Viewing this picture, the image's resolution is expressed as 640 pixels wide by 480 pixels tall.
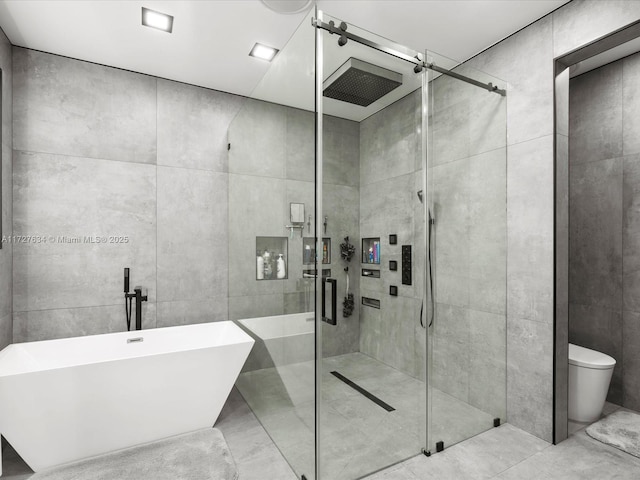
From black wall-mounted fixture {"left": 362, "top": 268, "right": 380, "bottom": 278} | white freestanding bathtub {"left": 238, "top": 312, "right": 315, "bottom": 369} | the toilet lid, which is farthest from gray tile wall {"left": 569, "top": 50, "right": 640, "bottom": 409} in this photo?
white freestanding bathtub {"left": 238, "top": 312, "right": 315, "bottom": 369}

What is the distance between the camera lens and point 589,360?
2512 mm

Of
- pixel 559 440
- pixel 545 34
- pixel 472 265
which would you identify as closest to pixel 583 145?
pixel 545 34

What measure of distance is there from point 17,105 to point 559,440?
15.7 ft

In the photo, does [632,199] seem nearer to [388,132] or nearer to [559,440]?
[559,440]

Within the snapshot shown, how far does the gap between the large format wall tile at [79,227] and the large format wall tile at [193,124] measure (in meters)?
0.33

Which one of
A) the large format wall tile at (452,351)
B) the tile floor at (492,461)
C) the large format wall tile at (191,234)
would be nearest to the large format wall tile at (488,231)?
the large format wall tile at (452,351)

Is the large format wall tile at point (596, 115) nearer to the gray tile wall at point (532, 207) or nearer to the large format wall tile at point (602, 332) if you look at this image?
the gray tile wall at point (532, 207)

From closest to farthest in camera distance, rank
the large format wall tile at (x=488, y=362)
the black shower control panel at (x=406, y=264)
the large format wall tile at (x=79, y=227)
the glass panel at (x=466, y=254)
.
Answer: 1. the black shower control panel at (x=406, y=264)
2. the glass panel at (x=466, y=254)
3. the large format wall tile at (x=488, y=362)
4. the large format wall tile at (x=79, y=227)

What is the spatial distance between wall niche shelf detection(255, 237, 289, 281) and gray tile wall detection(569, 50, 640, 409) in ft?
9.13

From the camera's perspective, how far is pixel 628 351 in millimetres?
2816

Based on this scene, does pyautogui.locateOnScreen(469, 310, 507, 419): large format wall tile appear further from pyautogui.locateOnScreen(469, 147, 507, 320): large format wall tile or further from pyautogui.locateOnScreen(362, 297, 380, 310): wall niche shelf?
pyautogui.locateOnScreen(362, 297, 380, 310): wall niche shelf

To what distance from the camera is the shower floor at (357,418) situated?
1.92 m

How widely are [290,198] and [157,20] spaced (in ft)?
5.37

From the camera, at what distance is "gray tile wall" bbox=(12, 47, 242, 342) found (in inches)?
106
